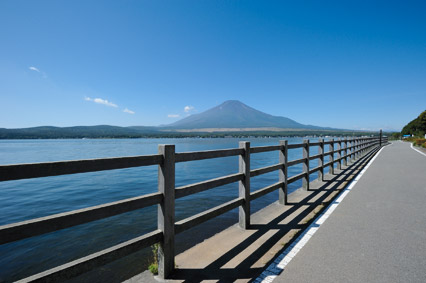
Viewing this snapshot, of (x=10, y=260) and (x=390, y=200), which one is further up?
(x=390, y=200)

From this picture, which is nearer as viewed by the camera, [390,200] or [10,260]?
[10,260]

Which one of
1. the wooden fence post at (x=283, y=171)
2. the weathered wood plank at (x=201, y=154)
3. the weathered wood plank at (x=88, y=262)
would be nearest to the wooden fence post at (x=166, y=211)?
the weathered wood plank at (x=88, y=262)

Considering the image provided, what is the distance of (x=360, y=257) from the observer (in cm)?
364

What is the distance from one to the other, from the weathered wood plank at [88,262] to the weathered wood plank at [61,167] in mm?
802

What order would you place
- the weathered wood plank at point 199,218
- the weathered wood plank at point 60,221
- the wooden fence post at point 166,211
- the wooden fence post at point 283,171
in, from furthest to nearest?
the wooden fence post at point 283,171
the weathered wood plank at point 199,218
the wooden fence post at point 166,211
the weathered wood plank at point 60,221

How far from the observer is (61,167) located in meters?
2.31

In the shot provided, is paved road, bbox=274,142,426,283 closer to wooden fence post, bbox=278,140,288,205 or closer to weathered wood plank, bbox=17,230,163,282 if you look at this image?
wooden fence post, bbox=278,140,288,205

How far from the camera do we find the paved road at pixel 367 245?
3.20m

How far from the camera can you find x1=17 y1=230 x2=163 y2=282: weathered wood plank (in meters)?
2.16

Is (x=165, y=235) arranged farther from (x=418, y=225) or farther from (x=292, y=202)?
(x=418, y=225)

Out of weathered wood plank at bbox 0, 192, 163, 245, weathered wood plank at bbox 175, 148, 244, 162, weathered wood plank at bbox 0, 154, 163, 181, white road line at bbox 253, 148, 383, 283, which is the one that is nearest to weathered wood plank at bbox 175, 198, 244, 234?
weathered wood plank at bbox 0, 192, 163, 245

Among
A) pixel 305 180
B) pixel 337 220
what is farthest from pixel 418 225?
pixel 305 180

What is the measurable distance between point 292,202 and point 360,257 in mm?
2809

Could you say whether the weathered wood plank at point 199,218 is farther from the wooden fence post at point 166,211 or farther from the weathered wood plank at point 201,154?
the weathered wood plank at point 201,154
